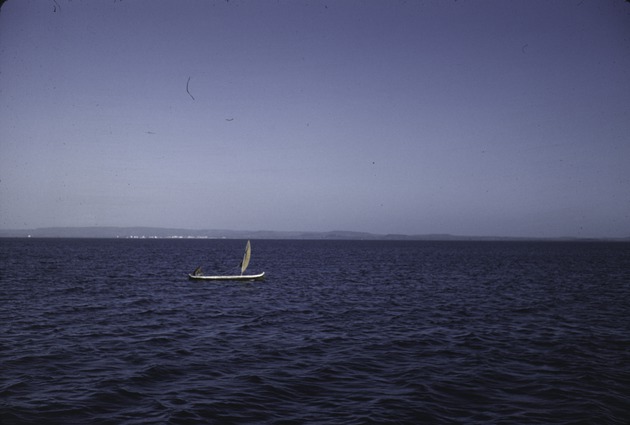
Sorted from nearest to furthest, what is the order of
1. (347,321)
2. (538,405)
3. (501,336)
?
(538,405) → (501,336) → (347,321)

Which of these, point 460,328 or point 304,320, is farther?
point 304,320

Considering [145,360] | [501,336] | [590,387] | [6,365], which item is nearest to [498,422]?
[590,387]

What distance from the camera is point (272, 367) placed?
1850 cm

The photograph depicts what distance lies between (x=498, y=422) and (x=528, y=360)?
7.65 metres

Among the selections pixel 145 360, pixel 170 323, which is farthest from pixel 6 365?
pixel 170 323

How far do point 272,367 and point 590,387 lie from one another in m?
12.0

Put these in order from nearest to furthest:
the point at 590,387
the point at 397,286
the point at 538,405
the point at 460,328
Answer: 1. the point at 538,405
2. the point at 590,387
3. the point at 460,328
4. the point at 397,286

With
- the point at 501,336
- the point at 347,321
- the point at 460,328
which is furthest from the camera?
the point at 347,321

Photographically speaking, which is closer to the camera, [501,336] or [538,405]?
[538,405]

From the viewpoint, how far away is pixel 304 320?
29.0m

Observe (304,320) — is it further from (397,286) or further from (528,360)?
(397,286)

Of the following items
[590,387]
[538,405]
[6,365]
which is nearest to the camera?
[538,405]

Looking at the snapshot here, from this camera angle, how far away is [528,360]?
1977 centimetres

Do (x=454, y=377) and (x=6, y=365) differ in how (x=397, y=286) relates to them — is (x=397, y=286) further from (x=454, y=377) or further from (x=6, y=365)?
(x=6, y=365)
